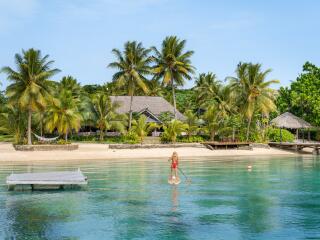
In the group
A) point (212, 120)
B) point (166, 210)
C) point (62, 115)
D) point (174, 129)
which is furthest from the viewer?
point (212, 120)

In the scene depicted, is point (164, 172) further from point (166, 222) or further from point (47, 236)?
point (47, 236)

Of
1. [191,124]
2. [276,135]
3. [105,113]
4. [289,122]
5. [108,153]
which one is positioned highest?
[105,113]

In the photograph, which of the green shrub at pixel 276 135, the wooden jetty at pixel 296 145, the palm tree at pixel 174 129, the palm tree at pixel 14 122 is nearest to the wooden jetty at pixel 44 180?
the palm tree at pixel 174 129

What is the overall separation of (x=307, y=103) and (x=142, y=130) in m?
32.8

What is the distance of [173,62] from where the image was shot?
6762 centimetres

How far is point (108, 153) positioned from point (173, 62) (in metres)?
22.4

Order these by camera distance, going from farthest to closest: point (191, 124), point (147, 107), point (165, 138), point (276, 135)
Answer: point (147, 107) → point (276, 135) → point (191, 124) → point (165, 138)

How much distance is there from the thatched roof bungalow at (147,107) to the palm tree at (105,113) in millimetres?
7322

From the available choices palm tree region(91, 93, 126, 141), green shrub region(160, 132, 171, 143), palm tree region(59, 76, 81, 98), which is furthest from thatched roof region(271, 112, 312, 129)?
palm tree region(59, 76, 81, 98)

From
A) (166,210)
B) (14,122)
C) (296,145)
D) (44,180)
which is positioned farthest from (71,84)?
(166,210)

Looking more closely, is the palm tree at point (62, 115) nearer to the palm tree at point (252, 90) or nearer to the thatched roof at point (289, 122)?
the palm tree at point (252, 90)

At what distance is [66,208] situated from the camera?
63.0ft

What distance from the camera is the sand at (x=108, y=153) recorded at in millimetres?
46284

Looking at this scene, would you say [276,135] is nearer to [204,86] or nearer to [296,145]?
[296,145]
